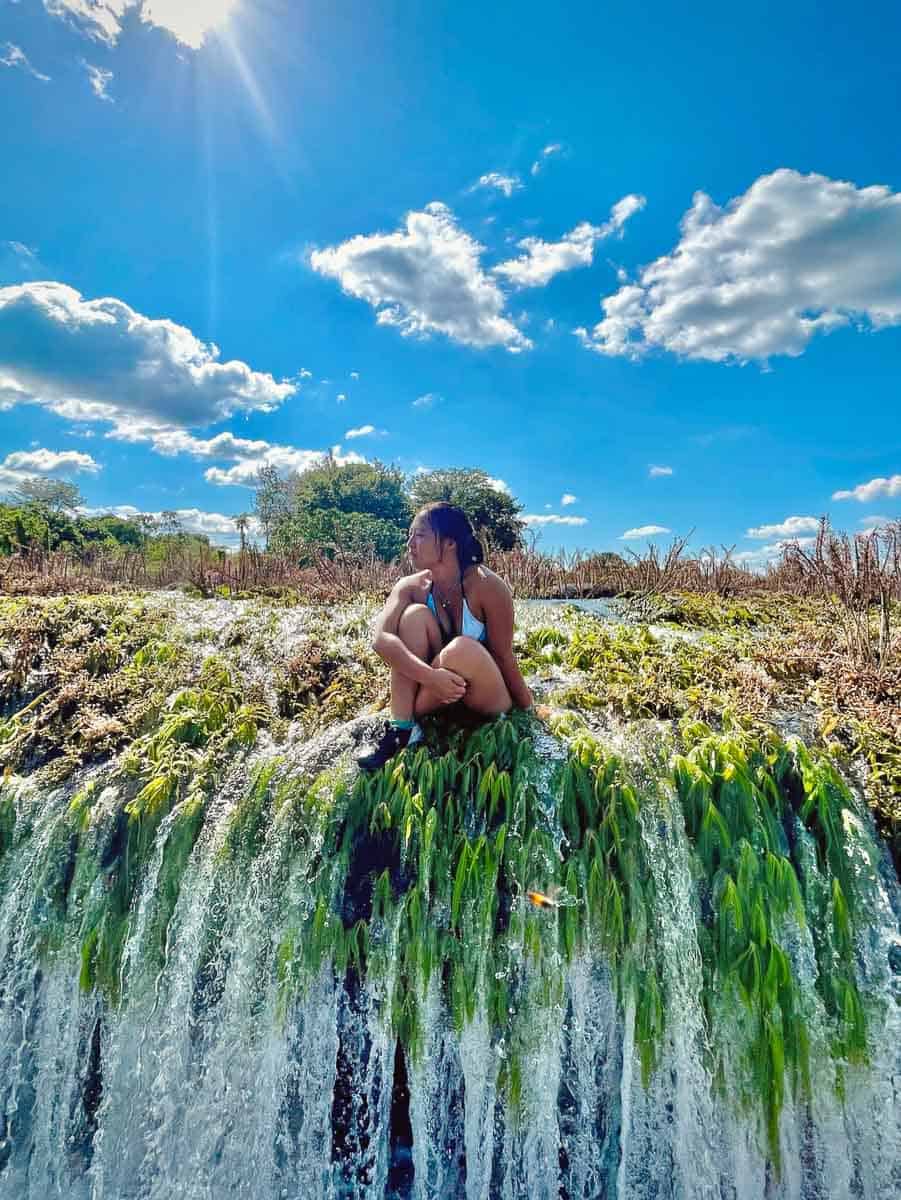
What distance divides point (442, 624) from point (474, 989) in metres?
1.78

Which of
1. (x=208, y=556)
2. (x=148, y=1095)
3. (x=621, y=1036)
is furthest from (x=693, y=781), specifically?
(x=208, y=556)

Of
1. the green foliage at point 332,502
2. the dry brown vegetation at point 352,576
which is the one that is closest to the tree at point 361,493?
the green foliage at point 332,502

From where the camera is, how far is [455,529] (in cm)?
355

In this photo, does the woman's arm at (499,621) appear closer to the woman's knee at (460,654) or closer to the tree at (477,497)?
the woman's knee at (460,654)

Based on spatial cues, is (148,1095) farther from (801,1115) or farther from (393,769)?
(801,1115)

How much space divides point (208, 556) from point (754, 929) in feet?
38.0

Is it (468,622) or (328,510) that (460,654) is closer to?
(468,622)

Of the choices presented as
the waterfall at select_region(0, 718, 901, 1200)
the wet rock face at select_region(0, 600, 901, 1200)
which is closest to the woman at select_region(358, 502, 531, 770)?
the wet rock face at select_region(0, 600, 901, 1200)

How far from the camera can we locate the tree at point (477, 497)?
26.8 metres

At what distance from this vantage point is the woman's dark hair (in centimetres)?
→ 354

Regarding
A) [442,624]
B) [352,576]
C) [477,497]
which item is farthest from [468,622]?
[477,497]

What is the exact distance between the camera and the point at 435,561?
3555 mm

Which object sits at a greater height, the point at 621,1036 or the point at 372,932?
the point at 372,932

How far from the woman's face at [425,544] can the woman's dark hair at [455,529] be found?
3 cm
